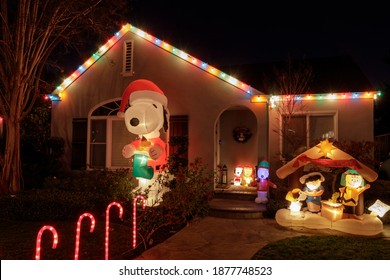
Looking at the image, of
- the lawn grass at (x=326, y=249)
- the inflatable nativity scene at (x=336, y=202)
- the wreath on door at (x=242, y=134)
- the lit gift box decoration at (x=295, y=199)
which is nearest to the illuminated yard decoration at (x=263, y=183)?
the inflatable nativity scene at (x=336, y=202)

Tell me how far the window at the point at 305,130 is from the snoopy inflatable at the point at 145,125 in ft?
13.5

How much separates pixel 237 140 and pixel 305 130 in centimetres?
277

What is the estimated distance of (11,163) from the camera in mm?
9266

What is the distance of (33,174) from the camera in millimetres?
10734

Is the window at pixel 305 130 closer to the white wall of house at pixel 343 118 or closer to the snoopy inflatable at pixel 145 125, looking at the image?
the white wall of house at pixel 343 118

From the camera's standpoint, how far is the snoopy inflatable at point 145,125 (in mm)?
8188

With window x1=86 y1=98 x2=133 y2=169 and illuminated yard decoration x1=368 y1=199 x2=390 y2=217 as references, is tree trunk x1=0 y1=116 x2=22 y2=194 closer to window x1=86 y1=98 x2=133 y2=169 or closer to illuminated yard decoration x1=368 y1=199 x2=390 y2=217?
window x1=86 y1=98 x2=133 y2=169

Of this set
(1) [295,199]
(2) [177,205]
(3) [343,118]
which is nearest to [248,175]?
(3) [343,118]

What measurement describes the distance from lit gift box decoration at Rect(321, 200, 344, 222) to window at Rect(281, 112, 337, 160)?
3.27 meters

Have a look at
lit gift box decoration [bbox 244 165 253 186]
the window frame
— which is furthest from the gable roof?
lit gift box decoration [bbox 244 165 253 186]

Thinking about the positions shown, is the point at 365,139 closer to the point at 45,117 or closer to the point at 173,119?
the point at 173,119

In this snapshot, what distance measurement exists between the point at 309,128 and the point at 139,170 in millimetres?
5593

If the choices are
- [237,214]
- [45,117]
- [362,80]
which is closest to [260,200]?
[237,214]

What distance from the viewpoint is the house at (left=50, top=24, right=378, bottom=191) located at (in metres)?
10.1
